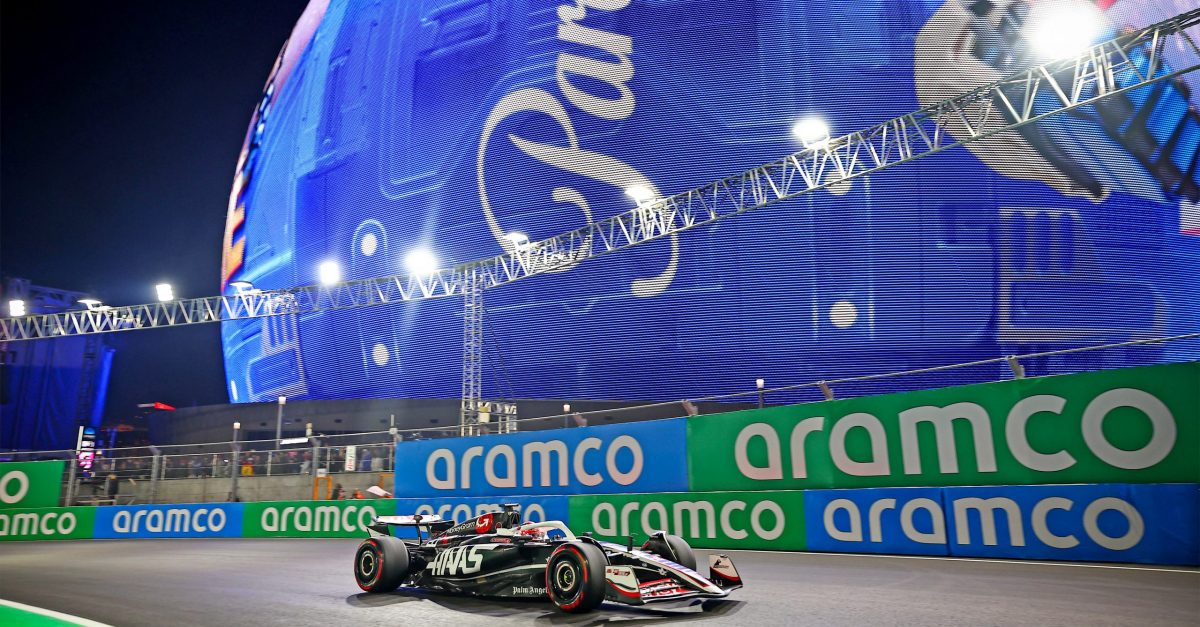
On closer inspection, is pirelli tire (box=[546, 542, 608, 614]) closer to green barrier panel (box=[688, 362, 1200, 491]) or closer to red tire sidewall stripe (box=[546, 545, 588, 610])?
Result: red tire sidewall stripe (box=[546, 545, 588, 610])

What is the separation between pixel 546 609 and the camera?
6.34 metres

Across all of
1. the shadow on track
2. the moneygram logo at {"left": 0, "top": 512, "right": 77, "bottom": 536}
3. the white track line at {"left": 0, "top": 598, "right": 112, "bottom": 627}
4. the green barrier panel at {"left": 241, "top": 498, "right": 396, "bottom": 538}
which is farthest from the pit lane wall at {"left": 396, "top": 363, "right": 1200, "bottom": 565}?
the moneygram logo at {"left": 0, "top": 512, "right": 77, "bottom": 536}

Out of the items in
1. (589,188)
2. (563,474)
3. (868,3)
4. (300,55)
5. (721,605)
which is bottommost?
(721,605)

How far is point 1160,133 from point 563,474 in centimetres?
3440

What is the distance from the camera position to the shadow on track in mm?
5632

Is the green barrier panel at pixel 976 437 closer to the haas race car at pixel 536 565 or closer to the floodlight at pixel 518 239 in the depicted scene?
the haas race car at pixel 536 565

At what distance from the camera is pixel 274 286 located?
44.0 m

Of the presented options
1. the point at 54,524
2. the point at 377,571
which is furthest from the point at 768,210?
the point at 377,571

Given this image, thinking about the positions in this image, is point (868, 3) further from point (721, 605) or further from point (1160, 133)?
point (721, 605)

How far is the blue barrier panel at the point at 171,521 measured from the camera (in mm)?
18812

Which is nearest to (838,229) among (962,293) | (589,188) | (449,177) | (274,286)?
(962,293)

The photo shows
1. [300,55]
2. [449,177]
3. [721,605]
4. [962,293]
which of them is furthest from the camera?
[300,55]

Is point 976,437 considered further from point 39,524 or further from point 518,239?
point 518,239

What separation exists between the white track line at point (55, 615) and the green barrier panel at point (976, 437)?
349 inches
